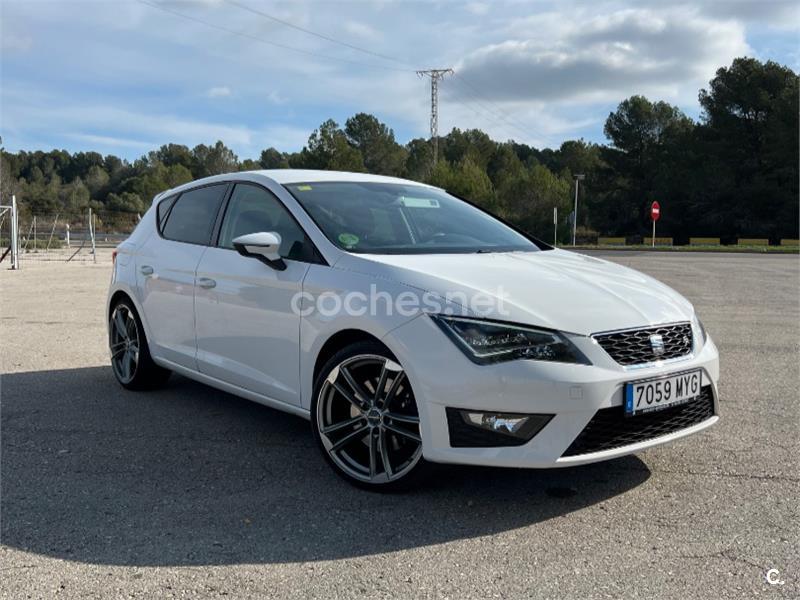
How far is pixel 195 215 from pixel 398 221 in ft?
5.23

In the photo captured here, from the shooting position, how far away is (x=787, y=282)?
16.1 m

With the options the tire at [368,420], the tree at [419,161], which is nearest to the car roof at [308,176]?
the tire at [368,420]

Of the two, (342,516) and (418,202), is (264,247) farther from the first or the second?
(342,516)

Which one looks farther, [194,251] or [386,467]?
[194,251]

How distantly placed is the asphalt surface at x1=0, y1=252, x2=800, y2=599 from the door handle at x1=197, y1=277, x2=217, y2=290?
0.92m

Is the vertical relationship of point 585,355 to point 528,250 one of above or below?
below

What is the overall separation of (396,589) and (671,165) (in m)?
73.2

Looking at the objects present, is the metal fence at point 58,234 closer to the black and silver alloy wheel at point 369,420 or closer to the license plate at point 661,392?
the black and silver alloy wheel at point 369,420

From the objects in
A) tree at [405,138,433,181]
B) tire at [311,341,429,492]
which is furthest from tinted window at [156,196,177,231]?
tree at [405,138,433,181]

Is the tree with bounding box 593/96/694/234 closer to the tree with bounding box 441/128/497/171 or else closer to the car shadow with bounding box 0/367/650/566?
the tree with bounding box 441/128/497/171

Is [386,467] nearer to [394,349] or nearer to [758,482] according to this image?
[394,349]

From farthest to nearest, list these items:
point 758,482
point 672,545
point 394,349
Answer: point 758,482, point 394,349, point 672,545

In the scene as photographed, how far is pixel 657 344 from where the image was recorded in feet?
10.7

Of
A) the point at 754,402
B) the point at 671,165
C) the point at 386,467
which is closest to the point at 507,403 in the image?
the point at 386,467
